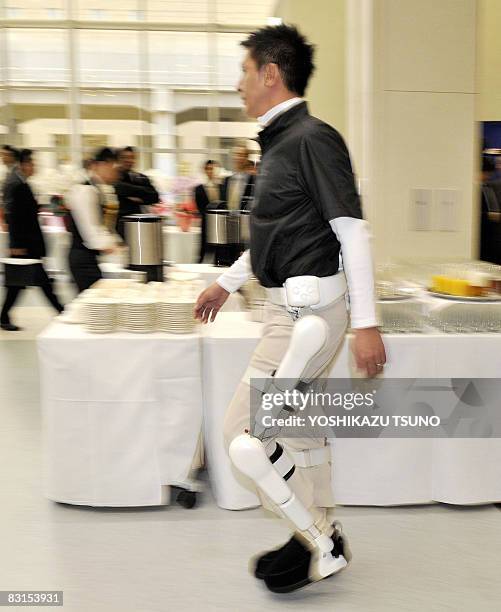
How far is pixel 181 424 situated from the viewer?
116 inches

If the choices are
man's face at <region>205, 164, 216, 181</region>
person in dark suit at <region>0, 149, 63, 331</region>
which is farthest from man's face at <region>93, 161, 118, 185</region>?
man's face at <region>205, 164, 216, 181</region>

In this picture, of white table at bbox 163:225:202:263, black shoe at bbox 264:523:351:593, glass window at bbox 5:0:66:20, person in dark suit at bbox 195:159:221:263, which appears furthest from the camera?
glass window at bbox 5:0:66:20

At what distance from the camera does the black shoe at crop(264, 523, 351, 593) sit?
229 centimetres

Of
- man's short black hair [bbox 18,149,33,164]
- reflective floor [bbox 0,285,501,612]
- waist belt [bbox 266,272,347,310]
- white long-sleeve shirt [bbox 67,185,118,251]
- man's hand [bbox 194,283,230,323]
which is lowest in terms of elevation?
reflective floor [bbox 0,285,501,612]

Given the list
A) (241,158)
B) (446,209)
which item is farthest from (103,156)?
(241,158)

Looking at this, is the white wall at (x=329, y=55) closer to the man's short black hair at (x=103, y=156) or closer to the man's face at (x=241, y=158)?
the man's face at (x=241, y=158)

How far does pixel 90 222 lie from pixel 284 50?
2915 millimetres

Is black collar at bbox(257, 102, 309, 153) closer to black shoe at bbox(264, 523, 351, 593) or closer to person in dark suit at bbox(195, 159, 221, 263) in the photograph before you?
black shoe at bbox(264, 523, 351, 593)

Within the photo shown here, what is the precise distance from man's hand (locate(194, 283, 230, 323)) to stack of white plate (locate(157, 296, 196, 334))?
285 mm

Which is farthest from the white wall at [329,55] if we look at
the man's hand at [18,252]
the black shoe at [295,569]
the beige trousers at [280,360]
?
the black shoe at [295,569]

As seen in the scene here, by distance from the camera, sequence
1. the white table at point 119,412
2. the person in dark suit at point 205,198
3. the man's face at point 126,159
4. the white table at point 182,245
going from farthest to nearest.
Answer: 1. the white table at point 182,245
2. the person in dark suit at point 205,198
3. the man's face at point 126,159
4. the white table at point 119,412

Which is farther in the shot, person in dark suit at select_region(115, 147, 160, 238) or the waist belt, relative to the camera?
person in dark suit at select_region(115, 147, 160, 238)

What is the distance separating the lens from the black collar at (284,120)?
7.01 feet

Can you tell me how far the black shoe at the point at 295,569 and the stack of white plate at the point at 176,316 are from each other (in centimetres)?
97
